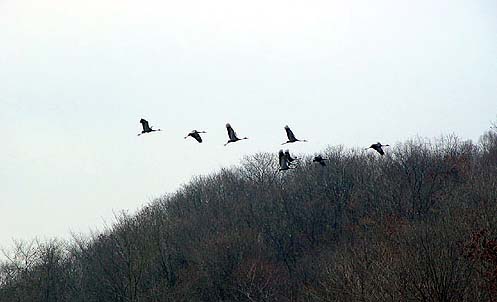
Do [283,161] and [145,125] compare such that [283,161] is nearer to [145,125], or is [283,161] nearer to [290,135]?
[290,135]

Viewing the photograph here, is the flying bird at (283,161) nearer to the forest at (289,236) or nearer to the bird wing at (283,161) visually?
the bird wing at (283,161)

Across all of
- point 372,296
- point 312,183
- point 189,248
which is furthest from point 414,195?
point 372,296

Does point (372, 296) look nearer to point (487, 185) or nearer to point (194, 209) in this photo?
point (487, 185)

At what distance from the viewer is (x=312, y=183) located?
56.1m

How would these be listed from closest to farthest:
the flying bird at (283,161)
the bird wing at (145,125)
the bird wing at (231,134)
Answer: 1. the flying bird at (283,161)
2. the bird wing at (231,134)
3. the bird wing at (145,125)

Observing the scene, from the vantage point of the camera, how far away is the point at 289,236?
164 feet

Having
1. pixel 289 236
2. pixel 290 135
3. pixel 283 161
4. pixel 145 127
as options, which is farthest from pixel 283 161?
pixel 289 236

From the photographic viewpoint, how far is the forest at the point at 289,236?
2827 centimetres

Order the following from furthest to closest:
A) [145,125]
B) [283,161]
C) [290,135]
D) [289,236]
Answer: [289,236]
[145,125]
[283,161]
[290,135]

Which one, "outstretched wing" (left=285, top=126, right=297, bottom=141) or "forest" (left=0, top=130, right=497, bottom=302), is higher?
"outstretched wing" (left=285, top=126, right=297, bottom=141)

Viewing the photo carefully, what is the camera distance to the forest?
28266 millimetres

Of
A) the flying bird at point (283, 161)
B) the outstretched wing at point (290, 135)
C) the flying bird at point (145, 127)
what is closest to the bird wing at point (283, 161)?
the flying bird at point (283, 161)

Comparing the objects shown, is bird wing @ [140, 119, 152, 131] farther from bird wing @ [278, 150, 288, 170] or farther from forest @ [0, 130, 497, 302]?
forest @ [0, 130, 497, 302]

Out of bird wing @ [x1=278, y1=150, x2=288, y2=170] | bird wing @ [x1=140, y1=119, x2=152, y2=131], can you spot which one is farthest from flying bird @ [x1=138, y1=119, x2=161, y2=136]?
bird wing @ [x1=278, y1=150, x2=288, y2=170]
